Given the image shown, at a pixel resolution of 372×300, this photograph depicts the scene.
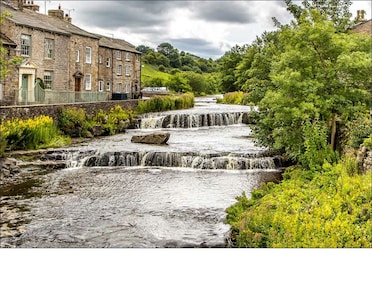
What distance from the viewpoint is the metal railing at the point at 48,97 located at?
48.4ft

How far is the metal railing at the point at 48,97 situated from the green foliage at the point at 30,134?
770 mm

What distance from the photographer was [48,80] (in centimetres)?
2041

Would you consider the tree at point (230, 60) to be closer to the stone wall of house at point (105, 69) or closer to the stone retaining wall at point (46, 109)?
the stone retaining wall at point (46, 109)

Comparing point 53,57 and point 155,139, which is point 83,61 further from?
point 155,139

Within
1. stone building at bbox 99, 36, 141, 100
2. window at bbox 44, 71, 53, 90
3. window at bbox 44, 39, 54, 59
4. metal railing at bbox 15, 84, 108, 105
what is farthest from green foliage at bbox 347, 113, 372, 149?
stone building at bbox 99, 36, 141, 100

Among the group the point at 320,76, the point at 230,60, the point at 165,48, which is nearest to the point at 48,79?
the point at 230,60

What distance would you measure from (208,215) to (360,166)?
86.1 inches

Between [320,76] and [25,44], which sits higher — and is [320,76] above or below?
below

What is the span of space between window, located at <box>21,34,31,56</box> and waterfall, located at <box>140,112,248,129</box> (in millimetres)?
4791

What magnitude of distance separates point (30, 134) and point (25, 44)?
6.63 meters

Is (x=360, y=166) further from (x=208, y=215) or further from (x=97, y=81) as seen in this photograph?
(x=97, y=81)

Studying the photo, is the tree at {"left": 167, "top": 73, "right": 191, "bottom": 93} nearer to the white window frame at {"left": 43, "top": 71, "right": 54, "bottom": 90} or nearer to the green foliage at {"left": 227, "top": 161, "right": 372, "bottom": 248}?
the green foliage at {"left": 227, "top": 161, "right": 372, "bottom": 248}

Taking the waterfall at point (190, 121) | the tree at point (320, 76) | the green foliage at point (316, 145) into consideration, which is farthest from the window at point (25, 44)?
the green foliage at point (316, 145)
